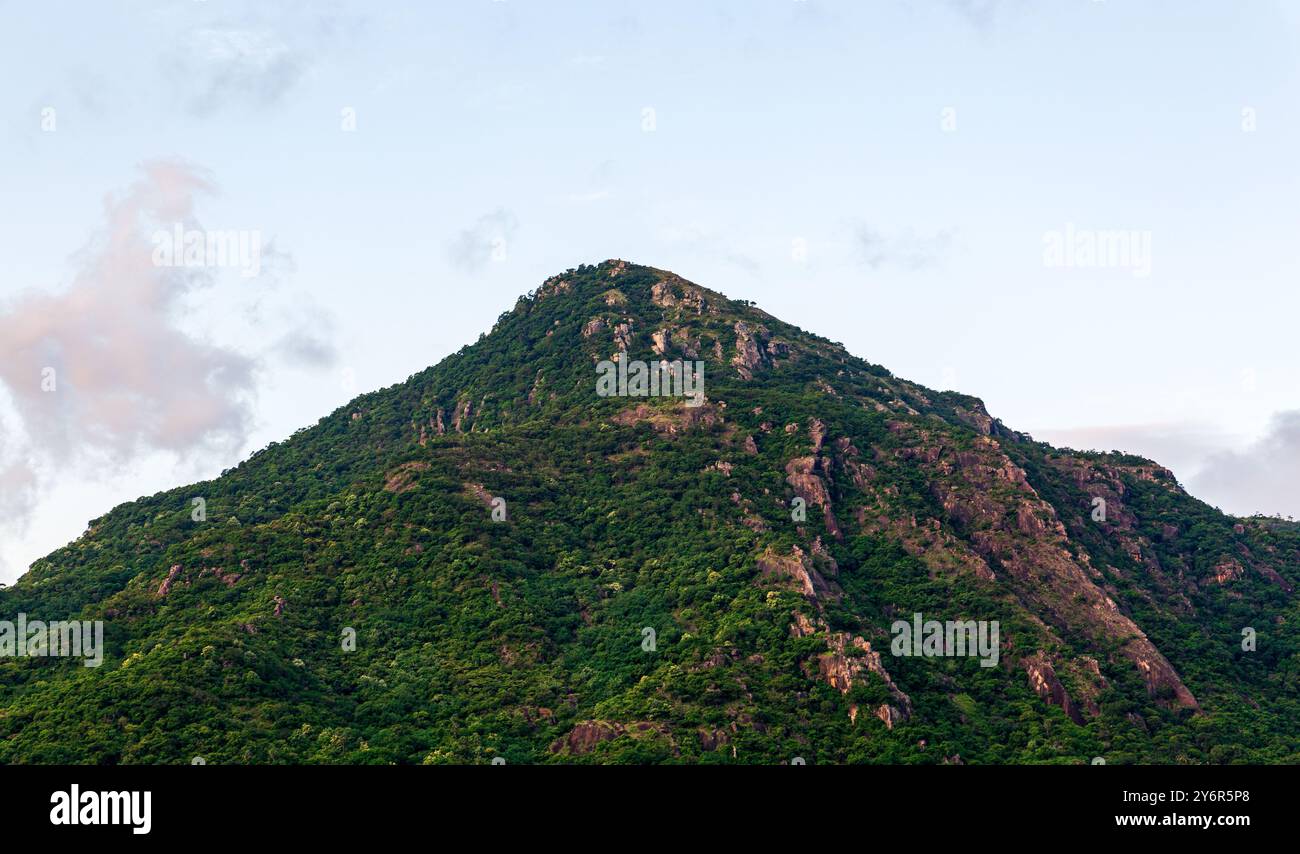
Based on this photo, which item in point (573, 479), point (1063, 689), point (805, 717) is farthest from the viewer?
point (573, 479)

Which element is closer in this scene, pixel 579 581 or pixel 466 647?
pixel 466 647

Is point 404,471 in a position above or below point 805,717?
above
